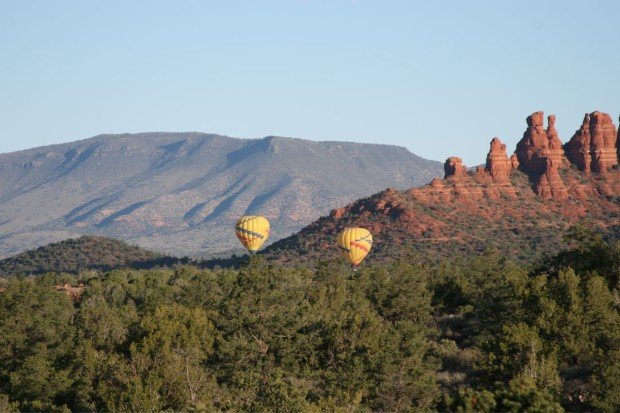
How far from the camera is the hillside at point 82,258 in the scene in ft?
567

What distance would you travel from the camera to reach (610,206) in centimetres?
16025

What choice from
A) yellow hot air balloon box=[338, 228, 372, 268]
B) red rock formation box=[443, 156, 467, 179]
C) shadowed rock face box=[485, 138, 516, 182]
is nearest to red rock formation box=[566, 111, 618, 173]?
shadowed rock face box=[485, 138, 516, 182]

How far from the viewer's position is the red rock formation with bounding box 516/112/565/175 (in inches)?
6624

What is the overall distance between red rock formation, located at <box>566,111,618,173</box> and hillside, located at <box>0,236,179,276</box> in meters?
69.1

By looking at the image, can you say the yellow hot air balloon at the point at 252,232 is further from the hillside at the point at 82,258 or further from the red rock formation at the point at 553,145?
the red rock formation at the point at 553,145

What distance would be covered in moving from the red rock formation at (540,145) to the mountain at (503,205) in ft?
Answer: 0.53

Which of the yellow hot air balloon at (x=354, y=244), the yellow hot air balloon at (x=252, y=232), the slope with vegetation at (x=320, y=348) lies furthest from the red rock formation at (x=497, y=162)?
the slope with vegetation at (x=320, y=348)

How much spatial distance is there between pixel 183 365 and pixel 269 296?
37.2ft

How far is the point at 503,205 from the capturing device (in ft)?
532

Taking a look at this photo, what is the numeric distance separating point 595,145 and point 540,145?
9.01m

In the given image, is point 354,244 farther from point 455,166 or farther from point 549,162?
point 549,162

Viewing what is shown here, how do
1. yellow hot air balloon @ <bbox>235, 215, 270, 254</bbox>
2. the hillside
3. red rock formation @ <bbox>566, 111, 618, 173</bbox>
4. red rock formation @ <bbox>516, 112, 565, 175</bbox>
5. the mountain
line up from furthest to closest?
the hillside < red rock formation @ <bbox>566, 111, 618, 173</bbox> < red rock formation @ <bbox>516, 112, 565, 175</bbox> < the mountain < yellow hot air balloon @ <bbox>235, 215, 270, 254</bbox>

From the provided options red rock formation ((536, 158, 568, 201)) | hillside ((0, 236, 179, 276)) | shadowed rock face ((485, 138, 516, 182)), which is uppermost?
shadowed rock face ((485, 138, 516, 182))

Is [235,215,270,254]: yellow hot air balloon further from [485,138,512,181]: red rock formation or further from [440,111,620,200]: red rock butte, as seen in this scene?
[485,138,512,181]: red rock formation
